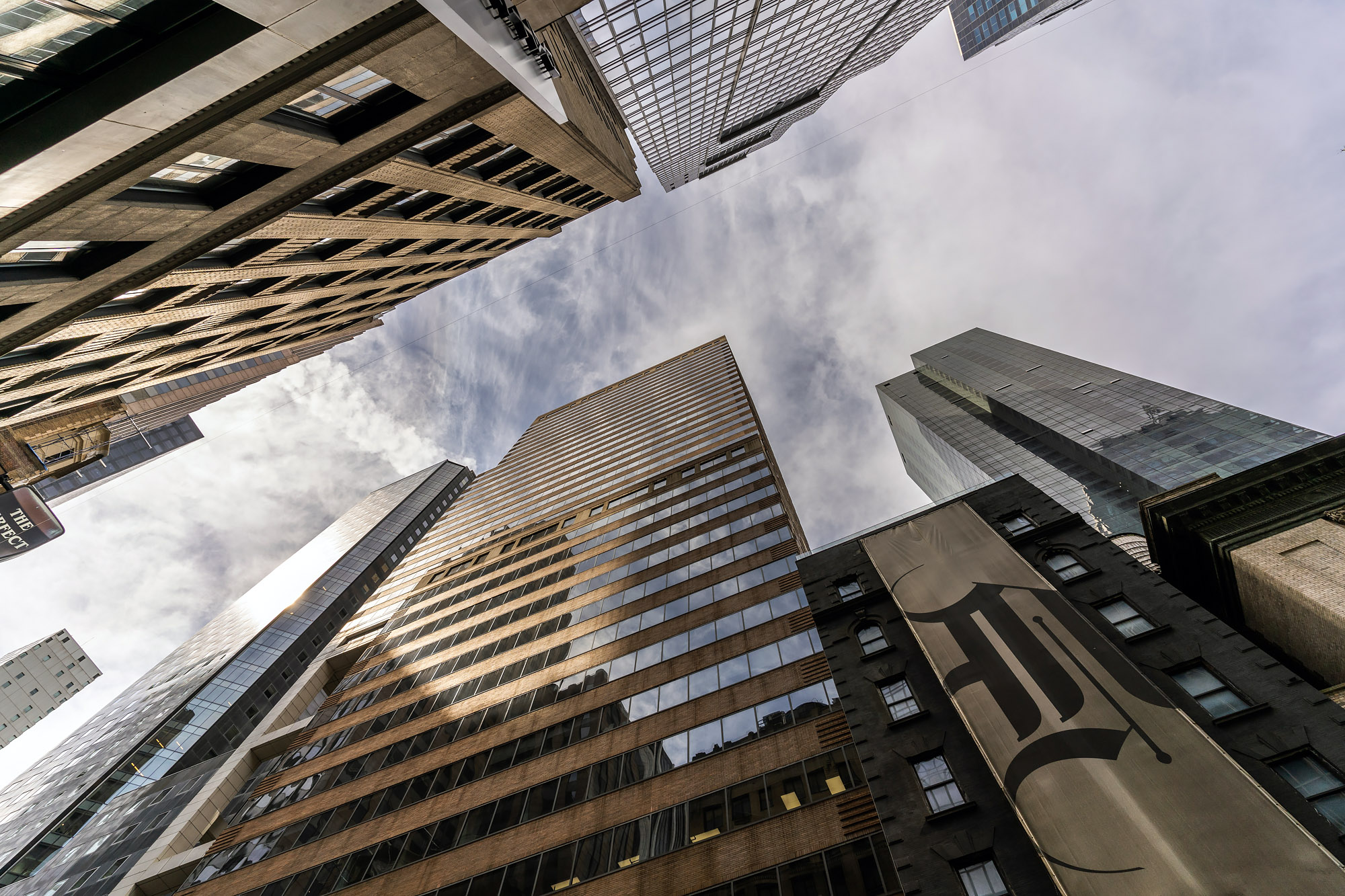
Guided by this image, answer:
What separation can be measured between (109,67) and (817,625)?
2534 centimetres

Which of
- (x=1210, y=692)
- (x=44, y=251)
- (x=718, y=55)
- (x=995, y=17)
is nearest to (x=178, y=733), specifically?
(x=44, y=251)

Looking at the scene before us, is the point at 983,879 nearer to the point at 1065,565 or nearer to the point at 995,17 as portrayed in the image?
the point at 1065,565

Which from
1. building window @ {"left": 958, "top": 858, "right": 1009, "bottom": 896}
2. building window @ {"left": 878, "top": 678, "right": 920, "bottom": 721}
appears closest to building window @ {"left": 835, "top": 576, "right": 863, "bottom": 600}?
building window @ {"left": 878, "top": 678, "right": 920, "bottom": 721}

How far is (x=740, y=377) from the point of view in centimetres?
7325

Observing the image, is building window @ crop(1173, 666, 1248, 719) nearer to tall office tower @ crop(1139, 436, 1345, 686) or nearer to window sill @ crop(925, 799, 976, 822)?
tall office tower @ crop(1139, 436, 1345, 686)

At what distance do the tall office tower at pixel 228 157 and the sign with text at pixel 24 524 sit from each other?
1231mm

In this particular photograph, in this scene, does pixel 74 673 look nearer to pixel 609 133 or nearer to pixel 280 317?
pixel 280 317

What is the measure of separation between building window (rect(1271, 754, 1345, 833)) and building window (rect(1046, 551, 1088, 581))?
283 inches

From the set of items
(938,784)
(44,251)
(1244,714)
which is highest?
(44,251)

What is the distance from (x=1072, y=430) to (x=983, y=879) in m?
68.6

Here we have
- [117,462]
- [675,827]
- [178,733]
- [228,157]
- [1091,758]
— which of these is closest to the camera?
[228,157]

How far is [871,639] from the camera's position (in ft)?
70.6

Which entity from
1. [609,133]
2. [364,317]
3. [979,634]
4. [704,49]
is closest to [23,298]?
[979,634]

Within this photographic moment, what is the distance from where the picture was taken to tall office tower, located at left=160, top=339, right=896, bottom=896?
1814 centimetres
